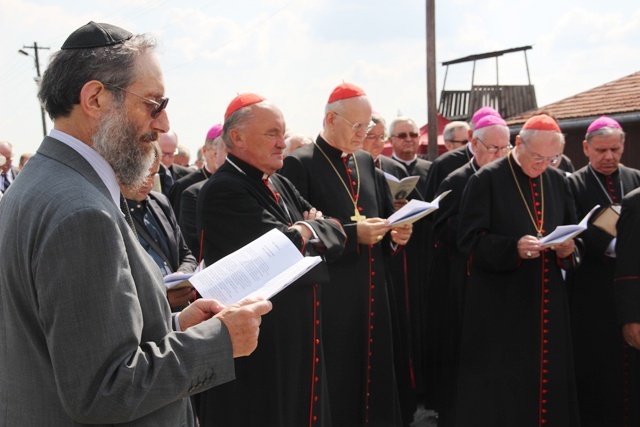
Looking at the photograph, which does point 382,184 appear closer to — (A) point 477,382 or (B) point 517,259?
(B) point 517,259

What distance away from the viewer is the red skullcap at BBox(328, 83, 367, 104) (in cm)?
466

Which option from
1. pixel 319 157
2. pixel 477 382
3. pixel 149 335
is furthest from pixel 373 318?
pixel 149 335

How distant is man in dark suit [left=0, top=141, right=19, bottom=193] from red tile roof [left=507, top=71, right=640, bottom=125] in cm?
1075

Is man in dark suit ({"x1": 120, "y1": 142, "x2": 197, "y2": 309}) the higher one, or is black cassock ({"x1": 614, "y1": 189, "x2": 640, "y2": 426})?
man in dark suit ({"x1": 120, "y1": 142, "x2": 197, "y2": 309})

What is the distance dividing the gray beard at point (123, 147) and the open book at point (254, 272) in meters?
0.46

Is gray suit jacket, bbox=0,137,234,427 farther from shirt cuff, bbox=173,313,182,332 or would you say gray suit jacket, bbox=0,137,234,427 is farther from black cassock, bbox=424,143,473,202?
black cassock, bbox=424,143,473,202

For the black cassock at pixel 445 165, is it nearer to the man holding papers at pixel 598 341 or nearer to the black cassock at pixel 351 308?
the man holding papers at pixel 598 341

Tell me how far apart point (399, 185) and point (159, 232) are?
203 centimetres

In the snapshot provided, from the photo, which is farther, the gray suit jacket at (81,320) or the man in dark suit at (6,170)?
the man in dark suit at (6,170)

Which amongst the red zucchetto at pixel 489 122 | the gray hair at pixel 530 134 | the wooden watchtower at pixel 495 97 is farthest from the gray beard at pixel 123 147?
the wooden watchtower at pixel 495 97

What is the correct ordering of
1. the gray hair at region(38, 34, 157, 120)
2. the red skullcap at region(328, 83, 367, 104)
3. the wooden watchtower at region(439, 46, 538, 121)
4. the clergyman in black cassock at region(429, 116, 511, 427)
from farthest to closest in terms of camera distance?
the wooden watchtower at region(439, 46, 538, 121), the clergyman in black cassock at region(429, 116, 511, 427), the red skullcap at region(328, 83, 367, 104), the gray hair at region(38, 34, 157, 120)

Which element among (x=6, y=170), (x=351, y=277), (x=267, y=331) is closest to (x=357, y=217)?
(x=351, y=277)

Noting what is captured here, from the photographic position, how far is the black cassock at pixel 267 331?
3.46 m

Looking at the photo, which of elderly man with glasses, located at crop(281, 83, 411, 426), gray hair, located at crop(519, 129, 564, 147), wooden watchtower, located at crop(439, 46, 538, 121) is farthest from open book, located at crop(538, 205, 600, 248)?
wooden watchtower, located at crop(439, 46, 538, 121)
